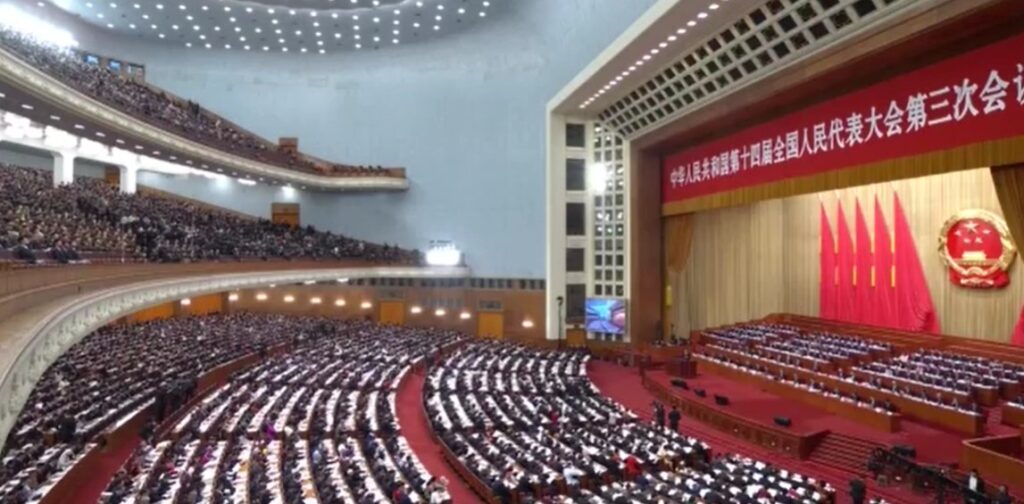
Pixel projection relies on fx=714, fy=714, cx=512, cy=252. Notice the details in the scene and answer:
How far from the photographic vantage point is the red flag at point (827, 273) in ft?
71.2

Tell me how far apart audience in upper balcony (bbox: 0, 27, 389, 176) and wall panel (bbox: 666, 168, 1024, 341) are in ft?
50.0

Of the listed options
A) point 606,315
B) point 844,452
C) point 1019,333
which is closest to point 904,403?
point 844,452

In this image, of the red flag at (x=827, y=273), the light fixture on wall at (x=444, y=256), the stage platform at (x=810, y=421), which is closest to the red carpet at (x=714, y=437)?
the stage platform at (x=810, y=421)

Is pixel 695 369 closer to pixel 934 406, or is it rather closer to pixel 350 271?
pixel 934 406

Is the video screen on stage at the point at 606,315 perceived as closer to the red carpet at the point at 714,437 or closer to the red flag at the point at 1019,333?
the red carpet at the point at 714,437

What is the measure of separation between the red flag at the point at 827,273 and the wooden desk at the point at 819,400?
4794mm

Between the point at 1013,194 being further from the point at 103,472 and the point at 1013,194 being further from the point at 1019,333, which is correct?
the point at 103,472

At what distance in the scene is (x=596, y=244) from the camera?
86.0ft

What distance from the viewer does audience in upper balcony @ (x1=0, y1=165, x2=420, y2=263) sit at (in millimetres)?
11875

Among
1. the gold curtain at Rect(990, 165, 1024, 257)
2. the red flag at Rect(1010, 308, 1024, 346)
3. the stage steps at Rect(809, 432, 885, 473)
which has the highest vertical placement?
the gold curtain at Rect(990, 165, 1024, 257)

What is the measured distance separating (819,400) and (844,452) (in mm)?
2618

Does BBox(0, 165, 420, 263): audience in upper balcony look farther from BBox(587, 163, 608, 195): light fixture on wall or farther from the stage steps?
the stage steps

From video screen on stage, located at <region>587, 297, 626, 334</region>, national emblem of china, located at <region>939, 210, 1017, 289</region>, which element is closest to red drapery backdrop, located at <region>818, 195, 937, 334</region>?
national emblem of china, located at <region>939, 210, 1017, 289</region>

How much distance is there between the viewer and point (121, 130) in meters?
19.0
